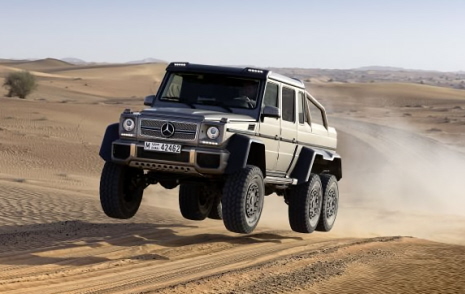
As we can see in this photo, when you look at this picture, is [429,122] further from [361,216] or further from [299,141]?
[299,141]

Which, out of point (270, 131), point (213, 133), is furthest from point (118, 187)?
point (270, 131)

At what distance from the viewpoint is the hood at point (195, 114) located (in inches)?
408

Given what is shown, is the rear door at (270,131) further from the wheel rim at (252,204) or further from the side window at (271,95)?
the wheel rim at (252,204)

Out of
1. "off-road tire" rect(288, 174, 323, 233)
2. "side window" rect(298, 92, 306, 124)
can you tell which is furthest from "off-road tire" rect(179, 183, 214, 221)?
"side window" rect(298, 92, 306, 124)

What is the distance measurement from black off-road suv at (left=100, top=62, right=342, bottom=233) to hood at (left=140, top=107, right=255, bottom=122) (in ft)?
0.04

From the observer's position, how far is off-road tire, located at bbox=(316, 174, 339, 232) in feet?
43.4

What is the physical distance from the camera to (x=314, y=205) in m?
12.8

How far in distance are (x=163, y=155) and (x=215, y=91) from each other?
5.08 ft

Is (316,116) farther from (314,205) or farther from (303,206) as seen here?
(303,206)

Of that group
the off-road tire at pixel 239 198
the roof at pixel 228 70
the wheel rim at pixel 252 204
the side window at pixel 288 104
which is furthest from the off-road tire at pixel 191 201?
the off-road tire at pixel 239 198

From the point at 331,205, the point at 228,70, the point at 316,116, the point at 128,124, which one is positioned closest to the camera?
the point at 128,124

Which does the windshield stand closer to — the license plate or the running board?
the running board

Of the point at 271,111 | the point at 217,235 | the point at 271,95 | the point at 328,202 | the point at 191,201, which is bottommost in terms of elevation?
the point at 217,235

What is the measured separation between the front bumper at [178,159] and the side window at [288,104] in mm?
1913
